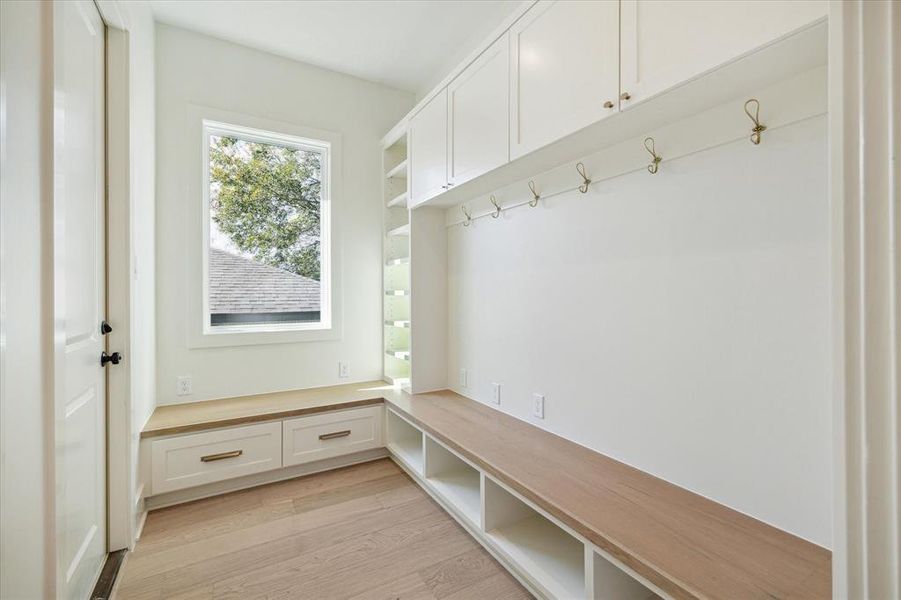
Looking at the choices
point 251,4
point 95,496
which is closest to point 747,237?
point 95,496

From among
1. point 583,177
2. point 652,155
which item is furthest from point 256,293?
point 652,155

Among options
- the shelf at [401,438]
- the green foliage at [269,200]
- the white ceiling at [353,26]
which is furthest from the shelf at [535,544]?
the white ceiling at [353,26]

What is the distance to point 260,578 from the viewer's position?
63.5 inches

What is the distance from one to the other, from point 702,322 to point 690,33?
0.86 m

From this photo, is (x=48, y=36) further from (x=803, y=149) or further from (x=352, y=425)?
(x=352, y=425)

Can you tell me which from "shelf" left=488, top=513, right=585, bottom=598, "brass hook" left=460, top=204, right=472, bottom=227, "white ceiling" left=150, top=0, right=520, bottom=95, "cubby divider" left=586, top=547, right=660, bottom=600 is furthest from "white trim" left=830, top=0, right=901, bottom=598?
"white ceiling" left=150, top=0, right=520, bottom=95

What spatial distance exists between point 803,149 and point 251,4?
274cm

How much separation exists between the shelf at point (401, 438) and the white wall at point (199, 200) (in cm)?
52

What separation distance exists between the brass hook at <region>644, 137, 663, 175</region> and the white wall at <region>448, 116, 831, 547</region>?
1.1 inches

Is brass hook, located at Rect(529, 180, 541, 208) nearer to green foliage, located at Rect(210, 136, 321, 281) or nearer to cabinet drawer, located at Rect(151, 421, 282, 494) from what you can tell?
green foliage, located at Rect(210, 136, 321, 281)

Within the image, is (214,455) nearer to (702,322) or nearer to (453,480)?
(453,480)

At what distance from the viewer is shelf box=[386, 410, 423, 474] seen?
8.51ft

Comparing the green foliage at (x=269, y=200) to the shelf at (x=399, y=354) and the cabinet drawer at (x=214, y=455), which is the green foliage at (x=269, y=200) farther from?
the cabinet drawer at (x=214, y=455)

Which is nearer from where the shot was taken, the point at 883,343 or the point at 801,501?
the point at 883,343
